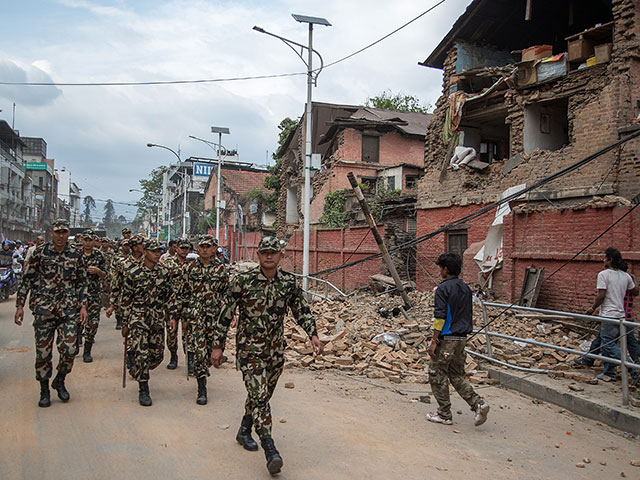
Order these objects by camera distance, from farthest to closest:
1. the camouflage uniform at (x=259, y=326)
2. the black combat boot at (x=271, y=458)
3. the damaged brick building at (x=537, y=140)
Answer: the damaged brick building at (x=537, y=140) < the camouflage uniform at (x=259, y=326) < the black combat boot at (x=271, y=458)

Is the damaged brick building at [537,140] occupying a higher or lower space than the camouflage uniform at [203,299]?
higher

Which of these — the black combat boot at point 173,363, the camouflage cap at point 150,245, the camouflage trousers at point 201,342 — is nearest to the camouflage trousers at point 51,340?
the camouflage cap at point 150,245

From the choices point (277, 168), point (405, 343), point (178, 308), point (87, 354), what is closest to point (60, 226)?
point (178, 308)

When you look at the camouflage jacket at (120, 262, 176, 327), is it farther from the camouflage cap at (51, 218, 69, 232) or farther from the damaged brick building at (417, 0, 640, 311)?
the damaged brick building at (417, 0, 640, 311)

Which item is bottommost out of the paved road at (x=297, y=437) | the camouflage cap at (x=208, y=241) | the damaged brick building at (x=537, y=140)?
the paved road at (x=297, y=437)

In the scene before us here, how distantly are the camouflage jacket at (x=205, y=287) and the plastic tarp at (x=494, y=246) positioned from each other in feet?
27.2

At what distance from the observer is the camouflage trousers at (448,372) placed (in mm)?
5484

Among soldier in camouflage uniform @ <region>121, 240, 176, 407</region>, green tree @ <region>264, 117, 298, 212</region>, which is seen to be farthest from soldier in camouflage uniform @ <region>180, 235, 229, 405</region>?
green tree @ <region>264, 117, 298, 212</region>

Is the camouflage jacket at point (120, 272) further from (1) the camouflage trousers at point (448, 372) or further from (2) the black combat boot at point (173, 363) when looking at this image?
(1) the camouflage trousers at point (448, 372)

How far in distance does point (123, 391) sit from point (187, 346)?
3.30 feet

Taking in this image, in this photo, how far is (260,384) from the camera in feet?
13.9

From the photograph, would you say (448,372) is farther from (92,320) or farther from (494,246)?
(494,246)

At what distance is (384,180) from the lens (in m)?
27.9

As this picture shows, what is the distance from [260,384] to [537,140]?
12443mm
